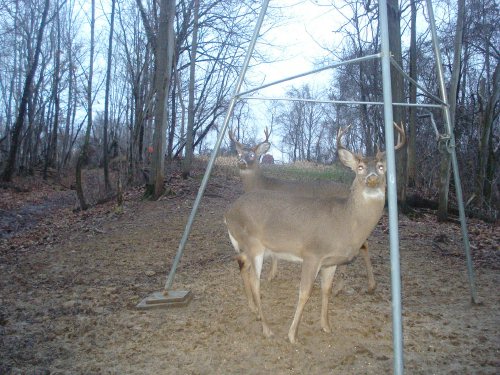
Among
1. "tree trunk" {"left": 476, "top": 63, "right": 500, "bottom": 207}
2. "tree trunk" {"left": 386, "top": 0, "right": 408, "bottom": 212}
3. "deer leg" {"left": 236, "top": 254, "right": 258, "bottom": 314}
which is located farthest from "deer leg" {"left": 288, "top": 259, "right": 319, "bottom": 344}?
"tree trunk" {"left": 476, "top": 63, "right": 500, "bottom": 207}

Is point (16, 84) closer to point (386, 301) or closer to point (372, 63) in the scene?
point (372, 63)

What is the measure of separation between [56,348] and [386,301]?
3792 millimetres

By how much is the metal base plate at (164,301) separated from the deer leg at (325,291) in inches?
64.7

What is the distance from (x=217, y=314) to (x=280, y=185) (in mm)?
3531

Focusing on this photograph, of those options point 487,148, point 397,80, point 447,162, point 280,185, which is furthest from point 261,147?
point 487,148

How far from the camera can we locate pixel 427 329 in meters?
4.98

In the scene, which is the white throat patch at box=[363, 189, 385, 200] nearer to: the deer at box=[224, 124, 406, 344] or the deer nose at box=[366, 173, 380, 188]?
the deer at box=[224, 124, 406, 344]

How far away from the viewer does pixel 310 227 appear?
5.08m

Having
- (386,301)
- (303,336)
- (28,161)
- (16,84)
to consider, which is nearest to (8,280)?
(303,336)

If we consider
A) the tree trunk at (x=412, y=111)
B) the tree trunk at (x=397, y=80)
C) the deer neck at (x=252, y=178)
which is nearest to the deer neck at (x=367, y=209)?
the deer neck at (x=252, y=178)

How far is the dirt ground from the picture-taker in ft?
14.2

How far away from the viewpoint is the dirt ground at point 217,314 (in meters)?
4.33

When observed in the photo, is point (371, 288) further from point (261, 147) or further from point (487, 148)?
point (487, 148)

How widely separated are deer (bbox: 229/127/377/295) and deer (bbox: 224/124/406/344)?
70cm
